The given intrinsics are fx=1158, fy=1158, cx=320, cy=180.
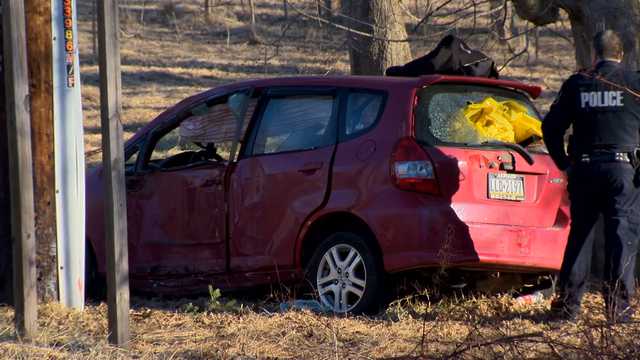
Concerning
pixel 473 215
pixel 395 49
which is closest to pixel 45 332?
pixel 473 215

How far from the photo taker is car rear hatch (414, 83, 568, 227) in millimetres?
7219

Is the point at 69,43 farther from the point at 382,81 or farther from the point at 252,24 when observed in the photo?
the point at 252,24

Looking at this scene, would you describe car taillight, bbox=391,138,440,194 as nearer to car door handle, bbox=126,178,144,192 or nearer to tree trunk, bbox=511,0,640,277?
car door handle, bbox=126,178,144,192

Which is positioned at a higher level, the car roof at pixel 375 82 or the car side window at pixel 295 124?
the car roof at pixel 375 82

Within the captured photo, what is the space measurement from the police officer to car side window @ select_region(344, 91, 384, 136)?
111 centimetres

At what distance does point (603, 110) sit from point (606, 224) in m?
0.69

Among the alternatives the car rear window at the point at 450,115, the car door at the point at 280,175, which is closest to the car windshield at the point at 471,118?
the car rear window at the point at 450,115

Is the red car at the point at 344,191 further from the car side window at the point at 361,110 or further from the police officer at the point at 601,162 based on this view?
the police officer at the point at 601,162

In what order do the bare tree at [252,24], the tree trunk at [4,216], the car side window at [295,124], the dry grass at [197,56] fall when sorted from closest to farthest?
1. the tree trunk at [4,216]
2. the car side window at [295,124]
3. the bare tree at [252,24]
4. the dry grass at [197,56]

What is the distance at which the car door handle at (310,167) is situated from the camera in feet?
25.1

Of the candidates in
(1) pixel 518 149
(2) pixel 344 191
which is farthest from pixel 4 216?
(1) pixel 518 149

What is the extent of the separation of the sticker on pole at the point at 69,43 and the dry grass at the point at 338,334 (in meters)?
1.47

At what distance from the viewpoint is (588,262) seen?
23.5 ft

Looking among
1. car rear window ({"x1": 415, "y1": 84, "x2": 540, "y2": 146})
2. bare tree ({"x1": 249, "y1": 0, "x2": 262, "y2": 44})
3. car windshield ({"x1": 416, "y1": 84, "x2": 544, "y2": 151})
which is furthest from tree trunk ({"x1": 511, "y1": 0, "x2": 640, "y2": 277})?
bare tree ({"x1": 249, "y1": 0, "x2": 262, "y2": 44})
